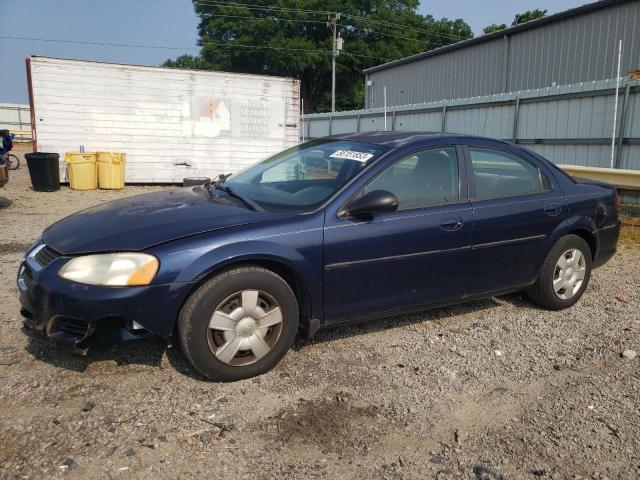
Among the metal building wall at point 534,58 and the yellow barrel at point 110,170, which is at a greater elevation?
the metal building wall at point 534,58

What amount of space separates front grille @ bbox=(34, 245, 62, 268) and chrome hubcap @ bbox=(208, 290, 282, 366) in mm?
1026

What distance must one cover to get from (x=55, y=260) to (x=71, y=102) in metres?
11.7

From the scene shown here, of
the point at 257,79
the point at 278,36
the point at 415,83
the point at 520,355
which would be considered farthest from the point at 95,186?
the point at 278,36

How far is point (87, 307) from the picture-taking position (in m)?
3.02

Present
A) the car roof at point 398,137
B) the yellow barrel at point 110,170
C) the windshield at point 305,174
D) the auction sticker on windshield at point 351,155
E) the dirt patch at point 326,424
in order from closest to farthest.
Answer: the dirt patch at point 326,424 < the windshield at point 305,174 < the auction sticker on windshield at point 351,155 < the car roof at point 398,137 < the yellow barrel at point 110,170

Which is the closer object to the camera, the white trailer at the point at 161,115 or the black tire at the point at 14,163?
the white trailer at the point at 161,115

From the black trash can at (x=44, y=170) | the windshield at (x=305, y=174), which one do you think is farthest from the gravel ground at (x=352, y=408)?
the black trash can at (x=44, y=170)

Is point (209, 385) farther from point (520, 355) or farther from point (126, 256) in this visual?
point (520, 355)

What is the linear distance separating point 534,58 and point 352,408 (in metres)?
24.2

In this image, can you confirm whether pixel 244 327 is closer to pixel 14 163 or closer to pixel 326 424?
pixel 326 424

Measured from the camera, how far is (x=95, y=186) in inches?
536

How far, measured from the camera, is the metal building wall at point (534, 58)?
19.6 metres

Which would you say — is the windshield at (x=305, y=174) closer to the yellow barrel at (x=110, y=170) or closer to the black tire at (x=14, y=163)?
the yellow barrel at (x=110, y=170)

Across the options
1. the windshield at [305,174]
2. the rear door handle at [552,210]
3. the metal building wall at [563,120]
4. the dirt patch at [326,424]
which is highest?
the metal building wall at [563,120]
